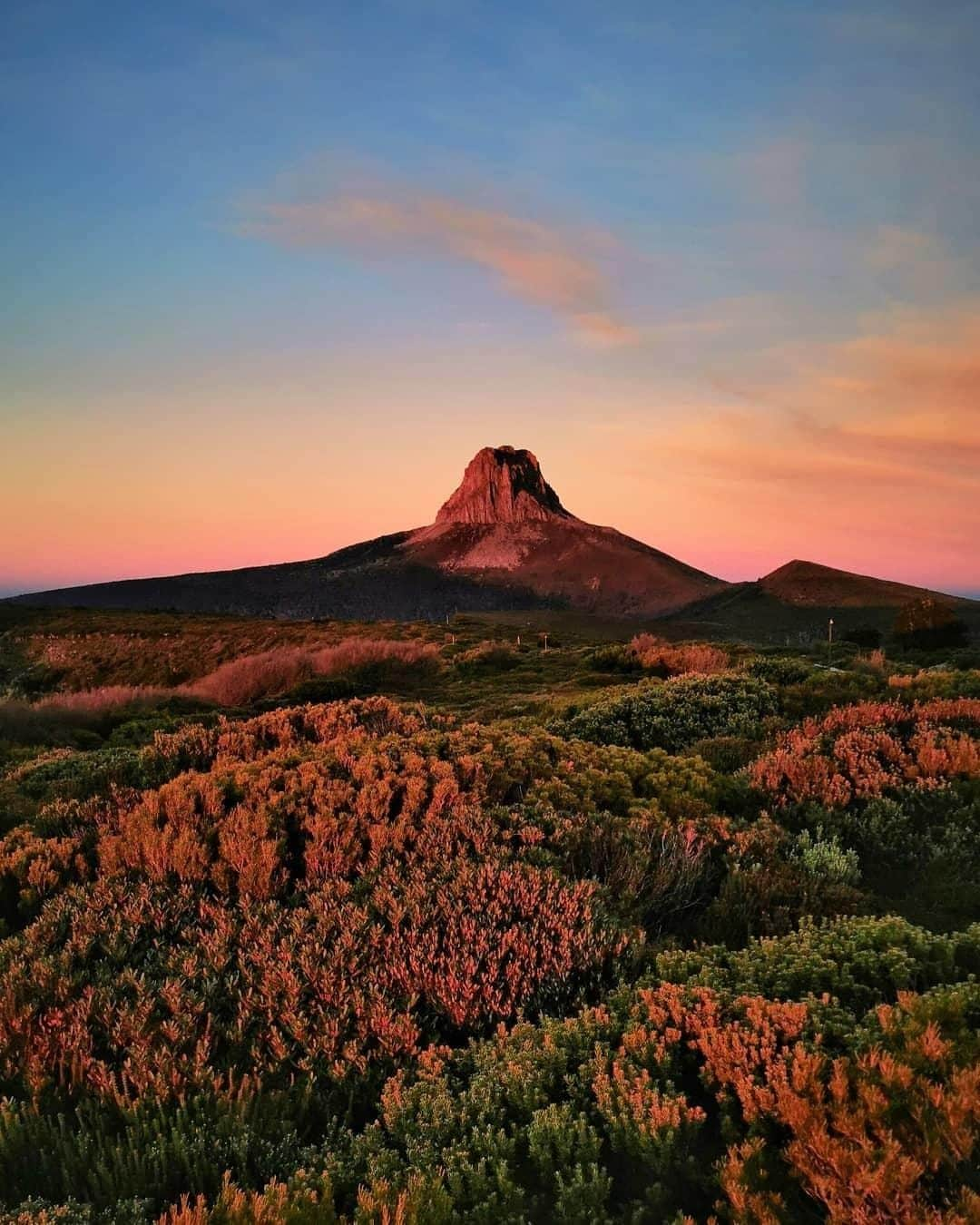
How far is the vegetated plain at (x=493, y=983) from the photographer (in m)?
2.96

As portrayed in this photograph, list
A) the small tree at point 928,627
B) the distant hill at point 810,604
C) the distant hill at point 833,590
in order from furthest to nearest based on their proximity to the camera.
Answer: the distant hill at point 833,590 < the distant hill at point 810,604 < the small tree at point 928,627

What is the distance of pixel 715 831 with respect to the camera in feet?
21.9

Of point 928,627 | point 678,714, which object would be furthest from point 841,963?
point 928,627

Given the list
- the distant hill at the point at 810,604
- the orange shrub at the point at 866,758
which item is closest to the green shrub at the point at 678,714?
the orange shrub at the point at 866,758

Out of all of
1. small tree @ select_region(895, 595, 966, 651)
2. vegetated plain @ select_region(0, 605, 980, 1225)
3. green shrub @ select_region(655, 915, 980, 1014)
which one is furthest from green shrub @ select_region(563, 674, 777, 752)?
small tree @ select_region(895, 595, 966, 651)

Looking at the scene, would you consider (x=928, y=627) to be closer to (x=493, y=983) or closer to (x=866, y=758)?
(x=866, y=758)

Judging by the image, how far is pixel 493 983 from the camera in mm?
4293

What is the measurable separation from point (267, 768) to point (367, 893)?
258 centimetres

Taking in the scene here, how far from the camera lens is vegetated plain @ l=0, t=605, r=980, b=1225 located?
9.71 feet

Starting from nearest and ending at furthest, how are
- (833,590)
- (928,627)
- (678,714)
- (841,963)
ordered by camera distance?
(841,963) < (678,714) < (928,627) < (833,590)

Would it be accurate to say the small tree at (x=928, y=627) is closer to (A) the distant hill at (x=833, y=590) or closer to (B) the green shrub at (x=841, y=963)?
(B) the green shrub at (x=841, y=963)

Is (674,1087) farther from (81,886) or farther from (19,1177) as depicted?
(81,886)

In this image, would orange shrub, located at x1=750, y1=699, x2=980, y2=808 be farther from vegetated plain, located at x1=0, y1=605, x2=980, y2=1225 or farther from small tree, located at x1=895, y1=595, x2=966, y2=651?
A: small tree, located at x1=895, y1=595, x2=966, y2=651

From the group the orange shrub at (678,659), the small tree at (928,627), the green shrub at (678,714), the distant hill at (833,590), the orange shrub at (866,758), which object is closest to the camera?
the orange shrub at (866,758)
